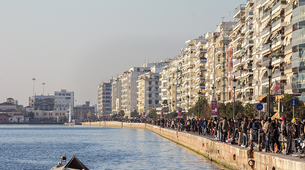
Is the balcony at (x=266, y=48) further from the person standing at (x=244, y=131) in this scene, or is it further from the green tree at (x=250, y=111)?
the person standing at (x=244, y=131)

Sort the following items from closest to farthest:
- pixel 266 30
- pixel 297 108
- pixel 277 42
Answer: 1. pixel 297 108
2. pixel 277 42
3. pixel 266 30

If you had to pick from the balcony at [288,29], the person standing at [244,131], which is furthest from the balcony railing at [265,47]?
the person standing at [244,131]

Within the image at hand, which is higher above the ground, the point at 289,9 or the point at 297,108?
the point at 289,9

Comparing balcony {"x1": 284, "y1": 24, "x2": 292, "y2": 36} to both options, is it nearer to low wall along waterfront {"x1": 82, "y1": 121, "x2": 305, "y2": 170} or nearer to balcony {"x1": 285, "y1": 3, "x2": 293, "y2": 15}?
balcony {"x1": 285, "y1": 3, "x2": 293, "y2": 15}

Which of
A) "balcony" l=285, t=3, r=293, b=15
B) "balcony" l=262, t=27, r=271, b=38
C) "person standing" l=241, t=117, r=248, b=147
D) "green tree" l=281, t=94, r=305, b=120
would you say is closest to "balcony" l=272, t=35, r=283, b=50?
"balcony" l=285, t=3, r=293, b=15

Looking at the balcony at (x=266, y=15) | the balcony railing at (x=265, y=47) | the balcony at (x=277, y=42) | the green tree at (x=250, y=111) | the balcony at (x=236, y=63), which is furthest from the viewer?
the balcony at (x=236, y=63)

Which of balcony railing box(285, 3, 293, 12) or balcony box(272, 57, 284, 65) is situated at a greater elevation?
balcony railing box(285, 3, 293, 12)

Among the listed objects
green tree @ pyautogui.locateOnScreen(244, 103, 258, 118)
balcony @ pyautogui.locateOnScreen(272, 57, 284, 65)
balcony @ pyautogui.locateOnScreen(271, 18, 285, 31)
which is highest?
balcony @ pyautogui.locateOnScreen(271, 18, 285, 31)

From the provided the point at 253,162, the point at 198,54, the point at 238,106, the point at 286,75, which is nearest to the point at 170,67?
the point at 198,54

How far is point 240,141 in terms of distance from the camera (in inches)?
1332

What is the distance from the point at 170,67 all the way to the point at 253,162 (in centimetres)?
14950

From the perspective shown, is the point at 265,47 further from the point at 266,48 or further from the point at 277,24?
the point at 277,24

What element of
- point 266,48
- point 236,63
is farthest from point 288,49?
point 236,63

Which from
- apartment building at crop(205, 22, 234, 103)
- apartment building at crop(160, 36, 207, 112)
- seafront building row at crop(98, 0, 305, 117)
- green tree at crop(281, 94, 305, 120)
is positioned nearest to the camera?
green tree at crop(281, 94, 305, 120)
